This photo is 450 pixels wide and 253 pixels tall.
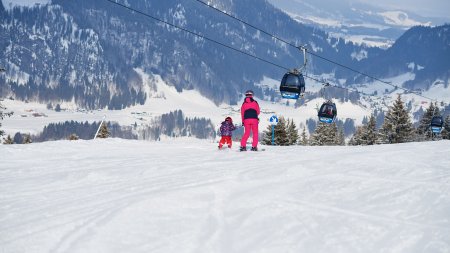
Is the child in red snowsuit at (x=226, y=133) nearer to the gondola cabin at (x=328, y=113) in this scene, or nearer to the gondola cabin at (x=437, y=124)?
the gondola cabin at (x=328, y=113)

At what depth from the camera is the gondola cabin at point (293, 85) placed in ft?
79.8

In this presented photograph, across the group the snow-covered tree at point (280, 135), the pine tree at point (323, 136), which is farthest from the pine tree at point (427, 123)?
the snow-covered tree at point (280, 135)

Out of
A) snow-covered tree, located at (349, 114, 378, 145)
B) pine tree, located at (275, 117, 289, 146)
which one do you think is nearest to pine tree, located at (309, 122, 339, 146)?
snow-covered tree, located at (349, 114, 378, 145)

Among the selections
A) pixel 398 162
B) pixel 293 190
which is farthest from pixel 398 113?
pixel 293 190

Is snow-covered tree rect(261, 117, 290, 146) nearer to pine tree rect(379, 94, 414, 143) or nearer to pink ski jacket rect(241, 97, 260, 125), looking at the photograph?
pine tree rect(379, 94, 414, 143)

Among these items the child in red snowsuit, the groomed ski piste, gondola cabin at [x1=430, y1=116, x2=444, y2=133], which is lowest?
the groomed ski piste

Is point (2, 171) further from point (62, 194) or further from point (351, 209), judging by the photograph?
point (351, 209)

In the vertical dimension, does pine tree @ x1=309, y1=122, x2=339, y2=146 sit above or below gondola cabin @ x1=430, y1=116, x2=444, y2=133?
below

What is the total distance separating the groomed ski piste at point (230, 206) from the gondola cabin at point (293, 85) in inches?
486

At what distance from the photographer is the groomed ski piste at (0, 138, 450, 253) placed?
6.02m

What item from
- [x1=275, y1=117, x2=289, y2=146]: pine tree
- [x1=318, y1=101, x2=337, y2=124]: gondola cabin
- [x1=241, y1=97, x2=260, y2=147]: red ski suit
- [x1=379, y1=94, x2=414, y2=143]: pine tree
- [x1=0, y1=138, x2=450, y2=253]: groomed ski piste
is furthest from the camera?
[x1=379, y1=94, x2=414, y2=143]: pine tree

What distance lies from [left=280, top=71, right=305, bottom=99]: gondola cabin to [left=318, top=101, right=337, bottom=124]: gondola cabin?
10665 millimetres

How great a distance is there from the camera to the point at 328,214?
7.04 m

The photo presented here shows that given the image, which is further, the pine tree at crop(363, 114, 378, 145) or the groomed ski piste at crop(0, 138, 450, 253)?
the pine tree at crop(363, 114, 378, 145)
